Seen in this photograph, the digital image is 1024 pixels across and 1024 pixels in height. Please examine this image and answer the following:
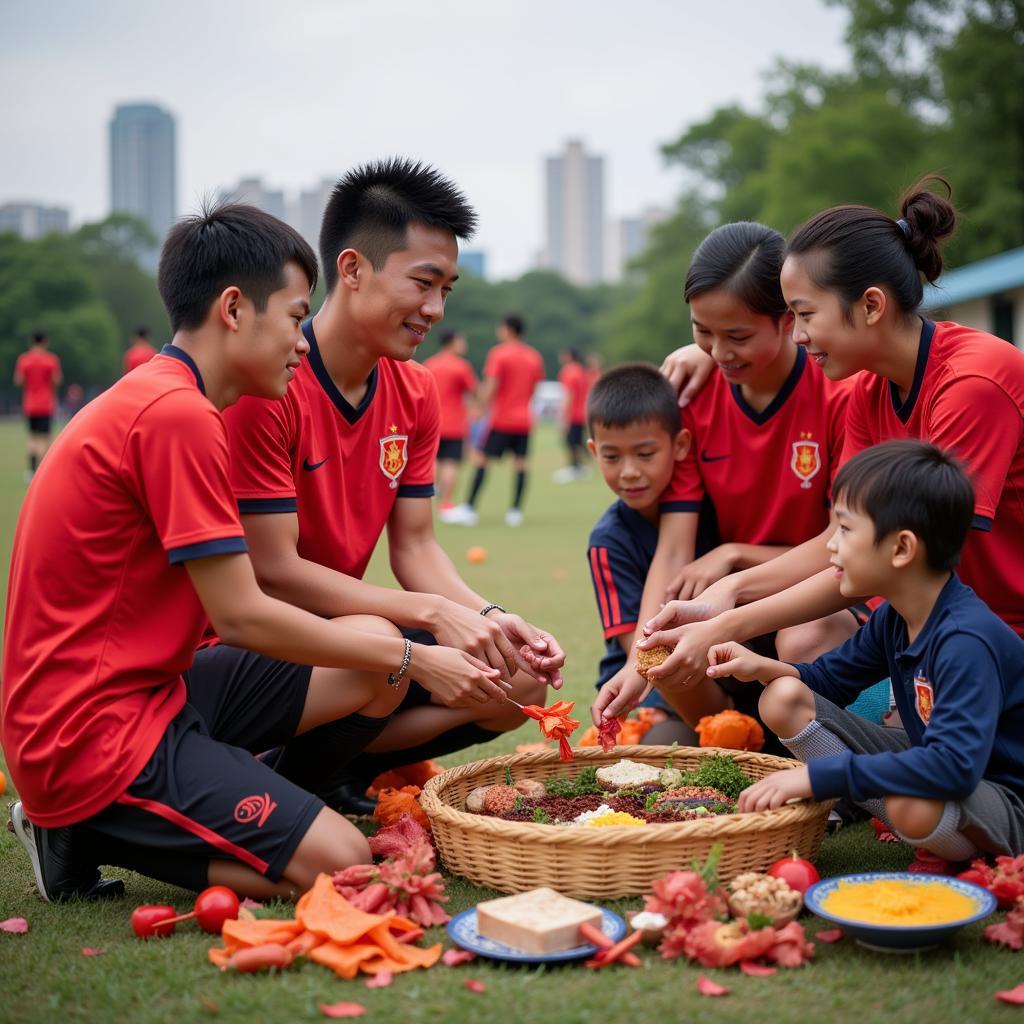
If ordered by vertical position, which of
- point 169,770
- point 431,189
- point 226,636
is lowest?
point 169,770

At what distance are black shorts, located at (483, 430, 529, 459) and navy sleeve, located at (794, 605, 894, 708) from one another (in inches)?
478

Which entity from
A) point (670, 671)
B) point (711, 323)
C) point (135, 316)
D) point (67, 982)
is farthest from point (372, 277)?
point (135, 316)

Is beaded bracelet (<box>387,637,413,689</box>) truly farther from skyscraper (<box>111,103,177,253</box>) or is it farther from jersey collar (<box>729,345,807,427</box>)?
skyscraper (<box>111,103,177,253</box>)

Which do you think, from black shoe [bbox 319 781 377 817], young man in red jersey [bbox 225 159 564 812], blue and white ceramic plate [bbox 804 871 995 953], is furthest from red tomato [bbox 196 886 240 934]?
blue and white ceramic plate [bbox 804 871 995 953]

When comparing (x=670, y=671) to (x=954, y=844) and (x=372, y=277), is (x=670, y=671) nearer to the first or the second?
(x=954, y=844)

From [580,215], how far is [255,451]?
6604 inches

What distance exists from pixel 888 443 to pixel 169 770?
2074 millimetres

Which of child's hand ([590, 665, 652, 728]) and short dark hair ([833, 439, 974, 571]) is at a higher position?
short dark hair ([833, 439, 974, 571])

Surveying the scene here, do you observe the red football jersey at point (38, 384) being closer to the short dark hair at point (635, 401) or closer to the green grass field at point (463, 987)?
the short dark hair at point (635, 401)

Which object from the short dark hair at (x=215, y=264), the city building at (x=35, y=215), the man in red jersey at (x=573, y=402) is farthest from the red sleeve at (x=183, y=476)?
the city building at (x=35, y=215)

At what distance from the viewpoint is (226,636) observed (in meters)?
3.36

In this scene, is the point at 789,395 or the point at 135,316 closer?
the point at 789,395

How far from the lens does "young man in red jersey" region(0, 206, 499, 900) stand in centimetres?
328

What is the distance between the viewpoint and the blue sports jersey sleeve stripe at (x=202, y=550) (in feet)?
10.6
